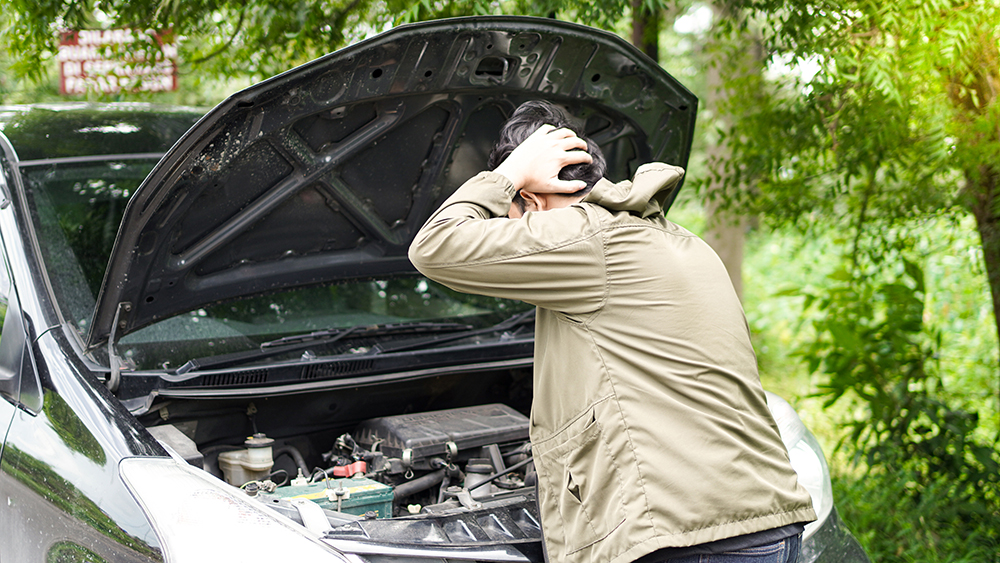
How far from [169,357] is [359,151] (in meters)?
0.86

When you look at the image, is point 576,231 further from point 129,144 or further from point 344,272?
point 129,144

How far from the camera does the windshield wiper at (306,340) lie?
95.9 inches

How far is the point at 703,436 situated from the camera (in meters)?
1.57

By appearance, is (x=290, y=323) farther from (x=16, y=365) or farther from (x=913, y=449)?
(x=913, y=449)

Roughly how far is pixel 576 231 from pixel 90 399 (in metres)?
1.28

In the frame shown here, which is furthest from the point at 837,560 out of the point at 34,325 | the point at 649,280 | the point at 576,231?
the point at 34,325

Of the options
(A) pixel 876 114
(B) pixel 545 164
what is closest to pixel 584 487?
(B) pixel 545 164

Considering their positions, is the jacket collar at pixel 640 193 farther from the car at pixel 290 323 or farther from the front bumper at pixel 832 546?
the front bumper at pixel 832 546

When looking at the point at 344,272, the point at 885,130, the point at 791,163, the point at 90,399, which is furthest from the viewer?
the point at 791,163

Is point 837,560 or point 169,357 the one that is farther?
point 169,357

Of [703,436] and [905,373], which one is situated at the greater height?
[703,436]

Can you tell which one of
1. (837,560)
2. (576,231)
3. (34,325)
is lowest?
(837,560)

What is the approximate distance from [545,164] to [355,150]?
804mm

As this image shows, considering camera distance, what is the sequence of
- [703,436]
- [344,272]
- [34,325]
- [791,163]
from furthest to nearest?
[791,163]
[344,272]
[34,325]
[703,436]
